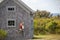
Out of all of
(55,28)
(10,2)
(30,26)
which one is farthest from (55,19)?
(10,2)

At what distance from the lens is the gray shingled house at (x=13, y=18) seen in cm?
1253

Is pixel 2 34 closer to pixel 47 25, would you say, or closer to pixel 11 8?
pixel 11 8

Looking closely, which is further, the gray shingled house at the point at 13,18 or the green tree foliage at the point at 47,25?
the green tree foliage at the point at 47,25

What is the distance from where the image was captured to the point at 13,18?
12594 millimetres

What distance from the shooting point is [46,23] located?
14.6 meters

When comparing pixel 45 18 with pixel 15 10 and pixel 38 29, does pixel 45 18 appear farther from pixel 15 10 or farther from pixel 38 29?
pixel 15 10

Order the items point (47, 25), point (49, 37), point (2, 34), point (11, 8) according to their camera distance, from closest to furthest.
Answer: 1. point (2, 34)
2. point (11, 8)
3. point (49, 37)
4. point (47, 25)

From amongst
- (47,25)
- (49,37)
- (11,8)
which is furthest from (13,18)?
(47,25)

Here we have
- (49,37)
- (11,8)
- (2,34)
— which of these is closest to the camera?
(2,34)

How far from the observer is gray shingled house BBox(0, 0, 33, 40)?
12531 mm

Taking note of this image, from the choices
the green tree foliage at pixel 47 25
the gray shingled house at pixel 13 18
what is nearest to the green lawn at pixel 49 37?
the green tree foliage at pixel 47 25

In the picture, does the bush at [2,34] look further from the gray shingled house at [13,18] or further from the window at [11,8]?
the window at [11,8]

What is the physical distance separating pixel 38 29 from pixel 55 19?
1.12m

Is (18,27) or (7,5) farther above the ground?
(7,5)
